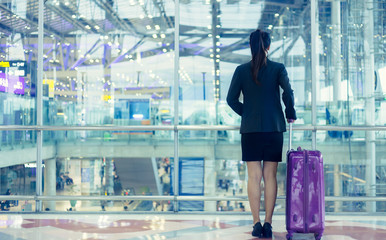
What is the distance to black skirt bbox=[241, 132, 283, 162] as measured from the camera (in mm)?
3078

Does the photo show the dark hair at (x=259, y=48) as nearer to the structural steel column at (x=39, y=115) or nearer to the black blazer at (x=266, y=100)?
the black blazer at (x=266, y=100)

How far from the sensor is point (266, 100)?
308 centimetres

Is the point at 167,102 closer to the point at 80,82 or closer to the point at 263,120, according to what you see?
the point at 80,82

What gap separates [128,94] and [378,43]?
2.72 metres

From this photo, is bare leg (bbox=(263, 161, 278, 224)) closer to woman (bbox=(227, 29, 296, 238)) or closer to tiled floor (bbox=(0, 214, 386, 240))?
woman (bbox=(227, 29, 296, 238))

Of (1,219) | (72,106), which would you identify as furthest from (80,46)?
(1,219)

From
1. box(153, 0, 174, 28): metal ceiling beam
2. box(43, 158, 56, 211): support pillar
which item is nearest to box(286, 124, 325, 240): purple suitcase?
box(153, 0, 174, 28): metal ceiling beam

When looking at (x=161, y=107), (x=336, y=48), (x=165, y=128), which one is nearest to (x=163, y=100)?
(x=161, y=107)

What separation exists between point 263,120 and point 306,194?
0.56m

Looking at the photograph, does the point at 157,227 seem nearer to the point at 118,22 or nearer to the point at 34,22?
the point at 118,22

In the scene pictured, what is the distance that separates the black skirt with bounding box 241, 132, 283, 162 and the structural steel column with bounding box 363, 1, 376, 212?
5.61 feet

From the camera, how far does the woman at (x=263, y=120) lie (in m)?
3.05

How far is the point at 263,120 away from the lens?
3.05 m

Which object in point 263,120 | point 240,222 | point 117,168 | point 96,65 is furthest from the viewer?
point 96,65
